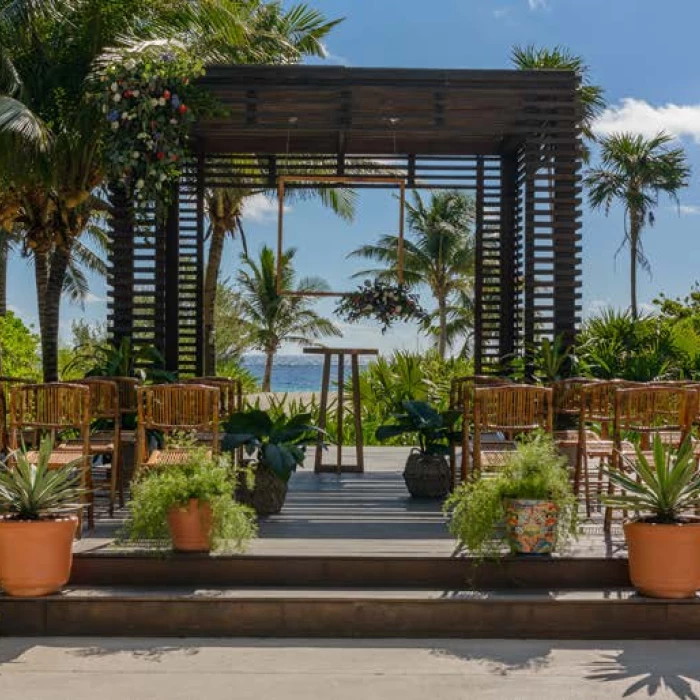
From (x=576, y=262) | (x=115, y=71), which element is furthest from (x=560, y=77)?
(x=115, y=71)

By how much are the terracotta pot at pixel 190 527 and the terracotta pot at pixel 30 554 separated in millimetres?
544

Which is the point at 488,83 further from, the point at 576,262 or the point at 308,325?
the point at 308,325

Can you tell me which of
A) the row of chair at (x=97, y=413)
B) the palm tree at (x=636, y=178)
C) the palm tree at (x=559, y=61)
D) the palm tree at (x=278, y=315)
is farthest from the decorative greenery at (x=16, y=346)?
the palm tree at (x=636, y=178)

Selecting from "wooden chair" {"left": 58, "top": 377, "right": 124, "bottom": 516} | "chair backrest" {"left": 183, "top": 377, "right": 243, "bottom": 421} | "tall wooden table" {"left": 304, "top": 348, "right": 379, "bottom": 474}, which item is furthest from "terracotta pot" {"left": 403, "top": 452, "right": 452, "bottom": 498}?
"wooden chair" {"left": 58, "top": 377, "right": 124, "bottom": 516}

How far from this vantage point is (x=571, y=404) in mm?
7535

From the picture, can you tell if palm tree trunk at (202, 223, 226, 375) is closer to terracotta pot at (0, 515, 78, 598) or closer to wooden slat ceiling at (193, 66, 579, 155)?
wooden slat ceiling at (193, 66, 579, 155)

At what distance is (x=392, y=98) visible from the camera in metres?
8.97

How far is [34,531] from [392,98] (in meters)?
5.32

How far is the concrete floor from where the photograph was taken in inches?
163

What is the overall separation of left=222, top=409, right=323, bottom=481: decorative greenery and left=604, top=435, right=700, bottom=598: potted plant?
1982 millimetres

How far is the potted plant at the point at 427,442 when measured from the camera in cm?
705

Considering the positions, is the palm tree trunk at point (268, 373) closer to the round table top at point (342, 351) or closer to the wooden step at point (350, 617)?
the round table top at point (342, 351)

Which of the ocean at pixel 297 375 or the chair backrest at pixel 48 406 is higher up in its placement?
the ocean at pixel 297 375

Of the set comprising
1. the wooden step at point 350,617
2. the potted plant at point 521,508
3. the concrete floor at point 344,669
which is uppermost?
the potted plant at point 521,508
